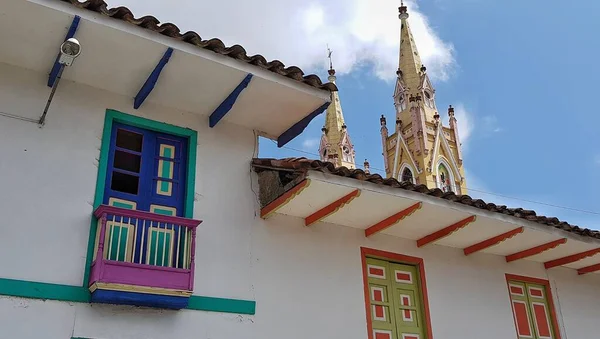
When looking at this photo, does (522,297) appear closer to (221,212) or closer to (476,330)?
(476,330)

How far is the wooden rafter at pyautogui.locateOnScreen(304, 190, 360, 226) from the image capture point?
6529 millimetres

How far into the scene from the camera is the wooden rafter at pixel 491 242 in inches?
307

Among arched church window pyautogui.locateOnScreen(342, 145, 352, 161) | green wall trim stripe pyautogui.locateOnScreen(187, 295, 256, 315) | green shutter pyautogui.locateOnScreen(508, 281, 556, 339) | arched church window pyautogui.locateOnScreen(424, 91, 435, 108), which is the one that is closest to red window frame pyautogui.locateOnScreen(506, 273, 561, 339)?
green shutter pyautogui.locateOnScreen(508, 281, 556, 339)

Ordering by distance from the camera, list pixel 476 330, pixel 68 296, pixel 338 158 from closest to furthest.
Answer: pixel 68 296 → pixel 476 330 → pixel 338 158

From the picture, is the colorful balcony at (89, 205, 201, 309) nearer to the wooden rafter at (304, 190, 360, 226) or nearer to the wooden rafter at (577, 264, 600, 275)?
the wooden rafter at (304, 190, 360, 226)

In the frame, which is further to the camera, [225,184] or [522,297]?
[522,297]

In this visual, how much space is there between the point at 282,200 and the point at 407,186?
1.46 meters

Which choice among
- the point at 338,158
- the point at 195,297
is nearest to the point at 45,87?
the point at 195,297

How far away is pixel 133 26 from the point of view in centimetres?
569

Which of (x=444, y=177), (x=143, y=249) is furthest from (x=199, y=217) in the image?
(x=444, y=177)

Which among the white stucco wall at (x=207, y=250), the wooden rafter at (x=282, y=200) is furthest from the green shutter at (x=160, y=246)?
the wooden rafter at (x=282, y=200)

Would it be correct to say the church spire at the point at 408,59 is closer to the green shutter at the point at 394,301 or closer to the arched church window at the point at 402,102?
the arched church window at the point at 402,102

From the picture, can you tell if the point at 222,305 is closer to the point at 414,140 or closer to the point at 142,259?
the point at 142,259

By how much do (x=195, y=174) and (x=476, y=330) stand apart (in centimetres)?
433
